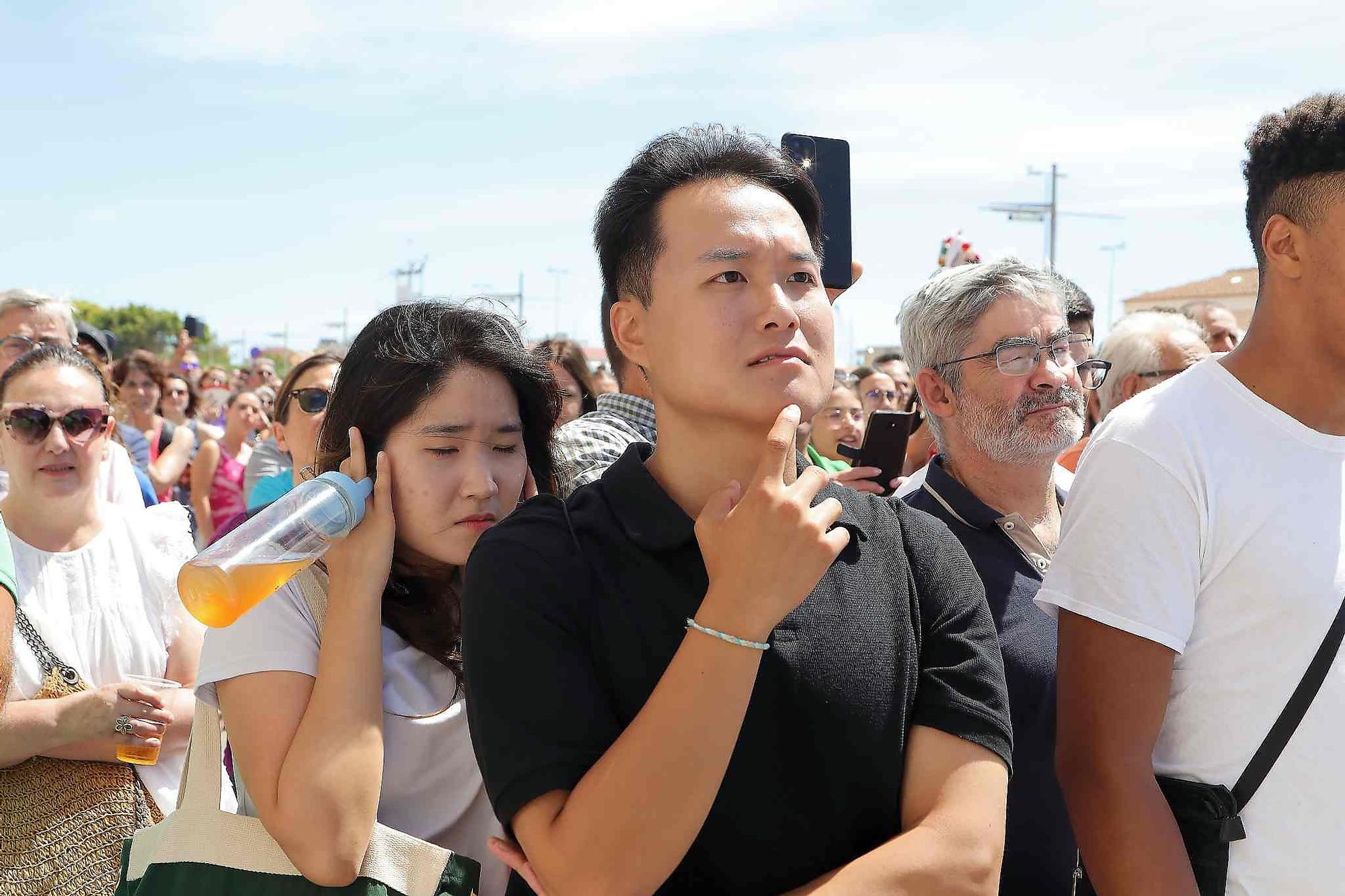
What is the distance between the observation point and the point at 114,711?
8.93ft

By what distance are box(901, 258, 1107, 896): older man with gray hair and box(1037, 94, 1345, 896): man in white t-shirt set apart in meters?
0.36

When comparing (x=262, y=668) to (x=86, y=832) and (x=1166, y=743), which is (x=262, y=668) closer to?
(x=86, y=832)

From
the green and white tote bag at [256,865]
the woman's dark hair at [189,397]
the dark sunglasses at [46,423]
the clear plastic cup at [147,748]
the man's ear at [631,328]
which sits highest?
the man's ear at [631,328]

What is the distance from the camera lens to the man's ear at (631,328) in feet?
6.11

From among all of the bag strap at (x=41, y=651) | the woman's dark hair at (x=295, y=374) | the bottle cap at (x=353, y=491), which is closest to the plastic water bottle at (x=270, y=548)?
the bottle cap at (x=353, y=491)

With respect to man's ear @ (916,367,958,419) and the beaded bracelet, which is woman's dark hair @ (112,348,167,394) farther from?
the beaded bracelet

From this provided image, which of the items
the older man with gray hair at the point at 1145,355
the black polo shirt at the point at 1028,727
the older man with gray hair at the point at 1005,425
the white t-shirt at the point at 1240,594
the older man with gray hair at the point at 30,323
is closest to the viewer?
the white t-shirt at the point at 1240,594

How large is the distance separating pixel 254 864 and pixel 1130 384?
13.0 ft

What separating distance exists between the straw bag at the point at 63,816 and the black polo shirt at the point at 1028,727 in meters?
2.07

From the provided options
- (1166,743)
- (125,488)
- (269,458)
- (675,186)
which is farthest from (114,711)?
(269,458)

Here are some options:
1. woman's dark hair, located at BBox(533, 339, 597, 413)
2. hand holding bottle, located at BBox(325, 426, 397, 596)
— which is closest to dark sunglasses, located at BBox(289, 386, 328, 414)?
woman's dark hair, located at BBox(533, 339, 597, 413)

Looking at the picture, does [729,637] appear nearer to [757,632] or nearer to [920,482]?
[757,632]

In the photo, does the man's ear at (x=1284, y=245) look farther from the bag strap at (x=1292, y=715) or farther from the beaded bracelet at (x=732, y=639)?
the beaded bracelet at (x=732, y=639)

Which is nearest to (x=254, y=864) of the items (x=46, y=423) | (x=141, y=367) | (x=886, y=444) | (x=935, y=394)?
(x=46, y=423)
